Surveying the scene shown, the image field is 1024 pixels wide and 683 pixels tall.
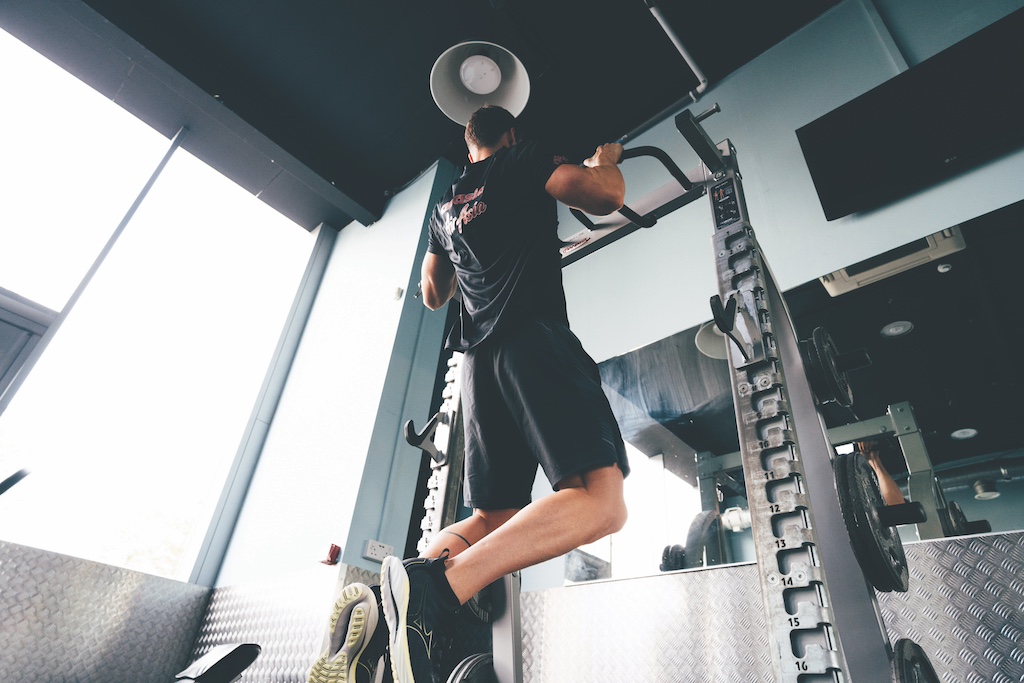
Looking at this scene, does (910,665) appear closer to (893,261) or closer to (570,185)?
(570,185)

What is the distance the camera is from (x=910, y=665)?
978mm

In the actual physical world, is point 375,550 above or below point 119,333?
below

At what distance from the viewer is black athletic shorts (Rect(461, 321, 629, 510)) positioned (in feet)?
3.44

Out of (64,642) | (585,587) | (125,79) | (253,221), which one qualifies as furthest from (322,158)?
(585,587)

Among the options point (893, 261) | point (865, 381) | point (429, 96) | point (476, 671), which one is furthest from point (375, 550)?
point (429, 96)

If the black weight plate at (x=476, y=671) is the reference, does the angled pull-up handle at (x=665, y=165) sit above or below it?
above

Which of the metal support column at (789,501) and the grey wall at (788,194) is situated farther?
the grey wall at (788,194)

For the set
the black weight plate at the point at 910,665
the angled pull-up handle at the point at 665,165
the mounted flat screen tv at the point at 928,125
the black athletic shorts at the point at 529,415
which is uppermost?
the mounted flat screen tv at the point at 928,125

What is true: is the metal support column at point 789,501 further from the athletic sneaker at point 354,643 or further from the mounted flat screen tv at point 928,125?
the mounted flat screen tv at point 928,125

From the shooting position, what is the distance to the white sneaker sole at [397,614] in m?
0.81

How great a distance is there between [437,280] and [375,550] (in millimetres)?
1313

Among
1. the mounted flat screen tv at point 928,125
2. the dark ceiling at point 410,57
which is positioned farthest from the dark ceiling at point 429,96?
the mounted flat screen tv at point 928,125

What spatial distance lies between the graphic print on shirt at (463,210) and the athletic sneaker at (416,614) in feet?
2.71

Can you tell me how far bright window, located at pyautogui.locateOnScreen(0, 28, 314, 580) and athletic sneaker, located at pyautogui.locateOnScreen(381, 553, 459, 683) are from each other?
6.85ft
